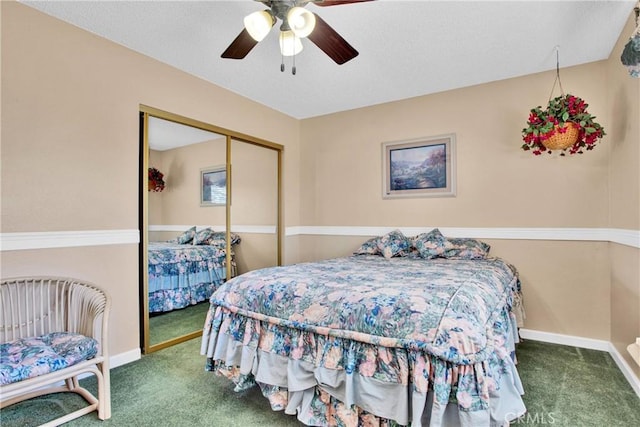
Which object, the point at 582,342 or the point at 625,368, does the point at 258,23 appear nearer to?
the point at 625,368

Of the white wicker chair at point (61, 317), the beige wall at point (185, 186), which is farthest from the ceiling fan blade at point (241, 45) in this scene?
the white wicker chair at point (61, 317)

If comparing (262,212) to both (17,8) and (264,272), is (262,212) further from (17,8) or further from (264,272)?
(17,8)

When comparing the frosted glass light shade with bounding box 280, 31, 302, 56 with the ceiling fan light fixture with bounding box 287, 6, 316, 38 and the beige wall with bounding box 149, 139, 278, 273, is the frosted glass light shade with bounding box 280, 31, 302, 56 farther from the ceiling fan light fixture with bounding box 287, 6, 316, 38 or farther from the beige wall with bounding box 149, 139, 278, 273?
the beige wall with bounding box 149, 139, 278, 273

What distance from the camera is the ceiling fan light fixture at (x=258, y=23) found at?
1.85m

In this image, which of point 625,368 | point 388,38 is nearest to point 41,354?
point 388,38

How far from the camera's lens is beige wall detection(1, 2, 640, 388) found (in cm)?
227

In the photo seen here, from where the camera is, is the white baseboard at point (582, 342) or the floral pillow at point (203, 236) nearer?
the white baseboard at point (582, 342)

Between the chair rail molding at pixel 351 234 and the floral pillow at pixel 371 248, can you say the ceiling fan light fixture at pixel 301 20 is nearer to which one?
the chair rail molding at pixel 351 234

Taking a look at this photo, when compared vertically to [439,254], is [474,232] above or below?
above

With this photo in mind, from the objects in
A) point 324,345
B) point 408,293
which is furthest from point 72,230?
point 408,293

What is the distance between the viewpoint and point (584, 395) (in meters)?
2.15

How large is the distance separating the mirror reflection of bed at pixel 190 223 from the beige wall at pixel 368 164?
163 mm

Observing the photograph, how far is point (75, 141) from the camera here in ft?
8.08

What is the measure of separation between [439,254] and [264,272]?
1849 millimetres
